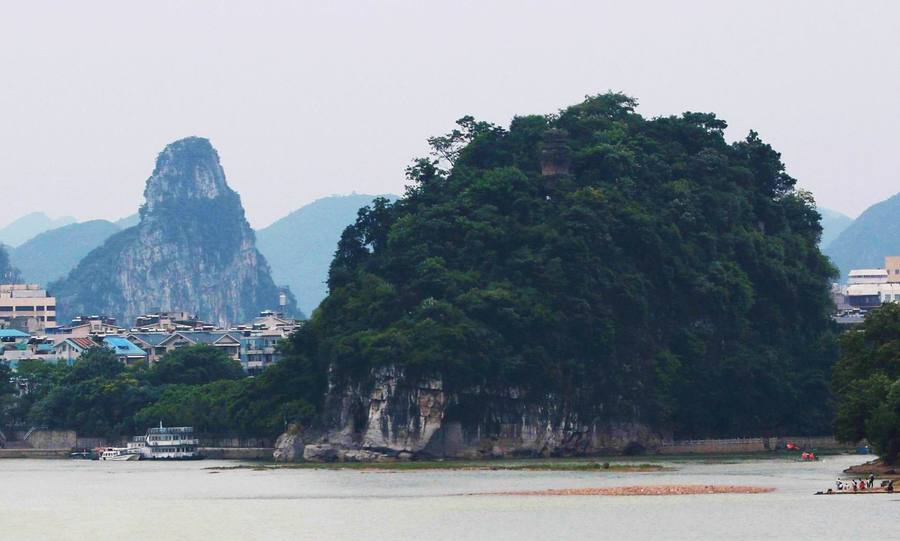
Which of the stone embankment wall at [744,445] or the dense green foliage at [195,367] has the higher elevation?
the dense green foliage at [195,367]

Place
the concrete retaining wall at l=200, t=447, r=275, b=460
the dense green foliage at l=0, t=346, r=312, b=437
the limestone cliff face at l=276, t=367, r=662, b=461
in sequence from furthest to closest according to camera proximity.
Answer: the concrete retaining wall at l=200, t=447, r=275, b=460 < the dense green foliage at l=0, t=346, r=312, b=437 < the limestone cliff face at l=276, t=367, r=662, b=461

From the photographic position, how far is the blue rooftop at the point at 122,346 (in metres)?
168

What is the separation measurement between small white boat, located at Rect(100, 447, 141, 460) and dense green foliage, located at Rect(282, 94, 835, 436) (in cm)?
1458

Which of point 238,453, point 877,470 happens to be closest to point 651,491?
point 877,470

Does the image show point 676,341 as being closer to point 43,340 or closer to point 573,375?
point 573,375

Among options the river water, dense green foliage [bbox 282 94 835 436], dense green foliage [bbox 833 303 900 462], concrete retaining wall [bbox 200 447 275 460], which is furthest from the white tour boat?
dense green foliage [bbox 833 303 900 462]

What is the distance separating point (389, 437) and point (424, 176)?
2520 centimetres

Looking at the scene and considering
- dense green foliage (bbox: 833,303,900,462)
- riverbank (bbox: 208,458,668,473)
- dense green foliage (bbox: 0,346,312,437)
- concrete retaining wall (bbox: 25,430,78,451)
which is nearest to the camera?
dense green foliage (bbox: 833,303,900,462)

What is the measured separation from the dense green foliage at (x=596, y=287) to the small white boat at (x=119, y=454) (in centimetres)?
1458

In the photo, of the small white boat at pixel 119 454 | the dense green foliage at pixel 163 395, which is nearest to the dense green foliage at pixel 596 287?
the dense green foliage at pixel 163 395

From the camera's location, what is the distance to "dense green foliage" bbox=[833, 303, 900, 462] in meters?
82.6

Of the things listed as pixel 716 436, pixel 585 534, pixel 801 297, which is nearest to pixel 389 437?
pixel 716 436

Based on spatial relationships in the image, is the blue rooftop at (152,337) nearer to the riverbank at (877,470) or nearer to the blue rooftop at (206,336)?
the blue rooftop at (206,336)

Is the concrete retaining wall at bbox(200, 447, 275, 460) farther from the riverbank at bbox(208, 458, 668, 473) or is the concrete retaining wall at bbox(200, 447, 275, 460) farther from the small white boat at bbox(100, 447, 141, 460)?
the riverbank at bbox(208, 458, 668, 473)
